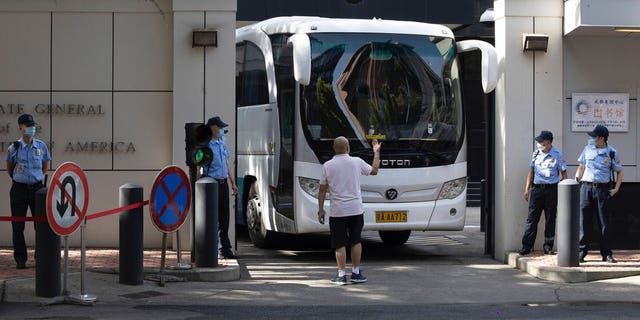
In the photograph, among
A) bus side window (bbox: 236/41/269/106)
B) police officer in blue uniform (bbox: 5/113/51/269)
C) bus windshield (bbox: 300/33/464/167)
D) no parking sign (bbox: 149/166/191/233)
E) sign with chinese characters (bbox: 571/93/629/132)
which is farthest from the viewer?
bus side window (bbox: 236/41/269/106)

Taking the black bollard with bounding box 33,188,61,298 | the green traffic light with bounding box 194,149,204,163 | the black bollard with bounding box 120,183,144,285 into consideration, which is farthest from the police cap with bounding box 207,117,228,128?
the black bollard with bounding box 33,188,61,298

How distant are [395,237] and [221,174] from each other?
14.0 ft

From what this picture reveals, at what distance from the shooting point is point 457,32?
1006 inches

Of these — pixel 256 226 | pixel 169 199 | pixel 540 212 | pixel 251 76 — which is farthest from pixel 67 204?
pixel 540 212

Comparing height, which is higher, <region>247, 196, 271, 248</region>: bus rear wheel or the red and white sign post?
the red and white sign post

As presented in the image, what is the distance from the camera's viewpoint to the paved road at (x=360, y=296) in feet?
30.1

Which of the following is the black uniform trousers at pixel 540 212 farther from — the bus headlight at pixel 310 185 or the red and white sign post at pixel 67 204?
the red and white sign post at pixel 67 204

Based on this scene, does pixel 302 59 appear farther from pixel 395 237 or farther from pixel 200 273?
pixel 395 237

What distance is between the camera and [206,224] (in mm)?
11570

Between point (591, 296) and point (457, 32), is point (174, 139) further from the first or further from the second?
point (457, 32)

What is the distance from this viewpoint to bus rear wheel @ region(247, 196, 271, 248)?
48.1 feet

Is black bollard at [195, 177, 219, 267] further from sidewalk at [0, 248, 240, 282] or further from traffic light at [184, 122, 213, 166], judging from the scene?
traffic light at [184, 122, 213, 166]

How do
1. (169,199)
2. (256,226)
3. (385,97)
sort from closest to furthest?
(169,199) → (385,97) → (256,226)

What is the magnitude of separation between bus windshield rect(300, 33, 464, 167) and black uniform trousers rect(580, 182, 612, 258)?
6.78 ft
